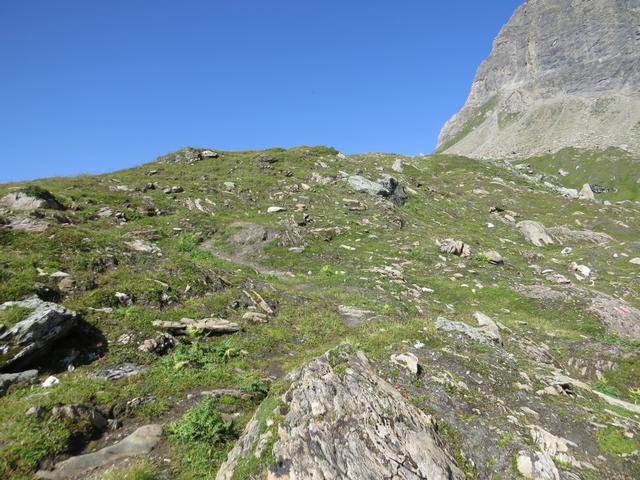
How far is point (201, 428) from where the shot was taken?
833 cm

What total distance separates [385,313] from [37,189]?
26405 mm

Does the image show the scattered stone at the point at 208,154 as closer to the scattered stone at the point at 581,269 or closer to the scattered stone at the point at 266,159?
the scattered stone at the point at 266,159

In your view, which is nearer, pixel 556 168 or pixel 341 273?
pixel 341 273

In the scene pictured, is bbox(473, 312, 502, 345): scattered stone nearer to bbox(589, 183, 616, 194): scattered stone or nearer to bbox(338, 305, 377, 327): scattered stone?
bbox(338, 305, 377, 327): scattered stone

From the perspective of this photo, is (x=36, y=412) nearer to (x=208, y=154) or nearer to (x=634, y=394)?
(x=634, y=394)

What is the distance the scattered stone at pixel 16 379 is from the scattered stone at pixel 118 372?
1.43 meters

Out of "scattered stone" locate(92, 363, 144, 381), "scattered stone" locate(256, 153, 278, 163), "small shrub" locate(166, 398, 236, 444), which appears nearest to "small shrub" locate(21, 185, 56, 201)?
"scattered stone" locate(92, 363, 144, 381)

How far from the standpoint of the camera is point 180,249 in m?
24.8

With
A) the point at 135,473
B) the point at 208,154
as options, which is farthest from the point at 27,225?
the point at 208,154

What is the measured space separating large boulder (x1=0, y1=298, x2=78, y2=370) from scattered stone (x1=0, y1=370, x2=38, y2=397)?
0.33 m

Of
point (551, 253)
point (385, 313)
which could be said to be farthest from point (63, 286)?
point (551, 253)

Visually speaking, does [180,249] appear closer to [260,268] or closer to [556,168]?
[260,268]

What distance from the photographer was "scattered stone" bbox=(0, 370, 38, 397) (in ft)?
30.3

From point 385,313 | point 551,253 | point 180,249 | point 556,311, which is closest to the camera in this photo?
point 385,313
